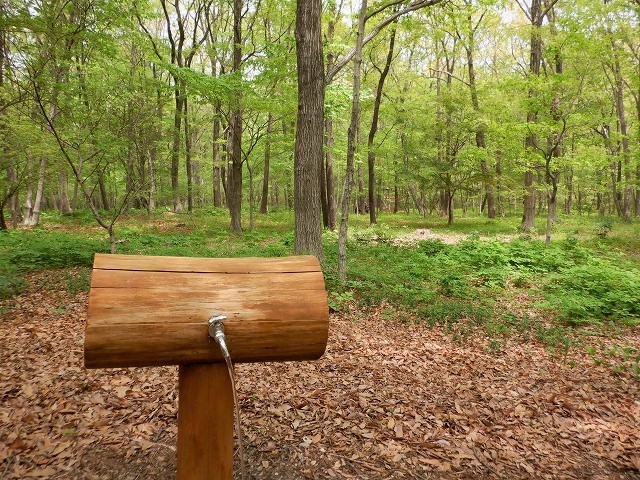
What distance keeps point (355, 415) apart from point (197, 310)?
2445 mm

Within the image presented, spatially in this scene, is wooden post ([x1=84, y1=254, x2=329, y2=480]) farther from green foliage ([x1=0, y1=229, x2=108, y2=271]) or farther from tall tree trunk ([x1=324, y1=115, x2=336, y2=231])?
tall tree trunk ([x1=324, y1=115, x2=336, y2=231])

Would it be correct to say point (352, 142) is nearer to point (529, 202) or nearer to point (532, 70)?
point (532, 70)

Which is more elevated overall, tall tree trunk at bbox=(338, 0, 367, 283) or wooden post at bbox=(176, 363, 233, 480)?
tall tree trunk at bbox=(338, 0, 367, 283)

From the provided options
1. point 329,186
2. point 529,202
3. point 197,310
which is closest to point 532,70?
point 529,202

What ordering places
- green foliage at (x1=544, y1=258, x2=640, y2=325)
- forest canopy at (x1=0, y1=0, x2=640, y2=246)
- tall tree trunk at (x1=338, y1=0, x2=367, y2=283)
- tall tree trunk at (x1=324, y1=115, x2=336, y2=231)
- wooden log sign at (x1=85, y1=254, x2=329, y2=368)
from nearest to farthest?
wooden log sign at (x1=85, y1=254, x2=329, y2=368) < green foliage at (x1=544, y1=258, x2=640, y2=325) < tall tree trunk at (x1=338, y1=0, x2=367, y2=283) < forest canopy at (x1=0, y1=0, x2=640, y2=246) < tall tree trunk at (x1=324, y1=115, x2=336, y2=231)

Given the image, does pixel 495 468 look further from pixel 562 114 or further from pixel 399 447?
pixel 562 114

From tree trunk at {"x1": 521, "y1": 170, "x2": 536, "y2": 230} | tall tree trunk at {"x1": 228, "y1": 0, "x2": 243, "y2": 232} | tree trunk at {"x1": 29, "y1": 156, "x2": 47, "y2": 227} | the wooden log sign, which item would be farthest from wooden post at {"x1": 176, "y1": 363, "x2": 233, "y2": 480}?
tree trunk at {"x1": 521, "y1": 170, "x2": 536, "y2": 230}

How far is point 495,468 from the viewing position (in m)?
2.89

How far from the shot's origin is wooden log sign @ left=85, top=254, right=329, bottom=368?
5.70 feet

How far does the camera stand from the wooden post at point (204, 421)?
6.59ft

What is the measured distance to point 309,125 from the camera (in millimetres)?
6828

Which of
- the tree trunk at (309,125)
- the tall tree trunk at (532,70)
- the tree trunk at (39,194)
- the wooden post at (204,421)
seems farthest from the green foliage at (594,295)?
the tree trunk at (39,194)

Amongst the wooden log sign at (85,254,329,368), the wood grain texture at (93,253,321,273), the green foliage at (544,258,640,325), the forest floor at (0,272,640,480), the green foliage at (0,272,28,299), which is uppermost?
the wood grain texture at (93,253,321,273)

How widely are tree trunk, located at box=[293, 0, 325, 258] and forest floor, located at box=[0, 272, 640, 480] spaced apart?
268 centimetres
